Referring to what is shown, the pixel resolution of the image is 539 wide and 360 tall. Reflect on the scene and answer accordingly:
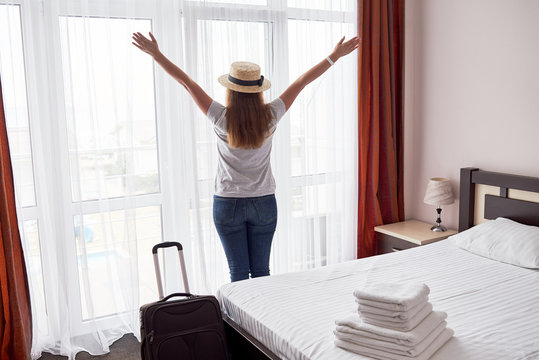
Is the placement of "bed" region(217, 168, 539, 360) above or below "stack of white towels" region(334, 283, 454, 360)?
below

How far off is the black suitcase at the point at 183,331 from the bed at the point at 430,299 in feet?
0.39

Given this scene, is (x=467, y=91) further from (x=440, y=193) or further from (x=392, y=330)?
(x=392, y=330)

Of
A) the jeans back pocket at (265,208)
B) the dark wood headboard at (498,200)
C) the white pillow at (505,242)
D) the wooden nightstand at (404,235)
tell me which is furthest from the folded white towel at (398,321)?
the wooden nightstand at (404,235)

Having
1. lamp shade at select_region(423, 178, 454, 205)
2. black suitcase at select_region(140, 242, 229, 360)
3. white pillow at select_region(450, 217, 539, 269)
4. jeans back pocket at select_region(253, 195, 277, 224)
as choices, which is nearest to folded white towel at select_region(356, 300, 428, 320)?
black suitcase at select_region(140, 242, 229, 360)

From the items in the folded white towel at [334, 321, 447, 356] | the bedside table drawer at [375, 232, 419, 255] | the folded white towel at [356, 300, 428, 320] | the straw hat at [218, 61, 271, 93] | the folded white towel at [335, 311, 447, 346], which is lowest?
the bedside table drawer at [375, 232, 419, 255]

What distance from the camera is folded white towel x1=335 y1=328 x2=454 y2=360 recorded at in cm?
174

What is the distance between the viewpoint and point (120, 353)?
309cm

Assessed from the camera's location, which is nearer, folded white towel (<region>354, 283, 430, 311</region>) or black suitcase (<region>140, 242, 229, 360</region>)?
folded white towel (<region>354, 283, 430, 311</region>)

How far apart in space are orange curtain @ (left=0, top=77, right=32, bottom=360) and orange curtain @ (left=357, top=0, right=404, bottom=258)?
241cm

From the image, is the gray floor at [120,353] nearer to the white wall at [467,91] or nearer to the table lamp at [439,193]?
the table lamp at [439,193]

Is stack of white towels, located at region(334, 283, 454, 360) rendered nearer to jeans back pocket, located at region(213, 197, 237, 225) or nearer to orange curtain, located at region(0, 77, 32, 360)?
jeans back pocket, located at region(213, 197, 237, 225)

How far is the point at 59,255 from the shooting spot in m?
3.04

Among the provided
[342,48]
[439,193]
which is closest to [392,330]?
[342,48]

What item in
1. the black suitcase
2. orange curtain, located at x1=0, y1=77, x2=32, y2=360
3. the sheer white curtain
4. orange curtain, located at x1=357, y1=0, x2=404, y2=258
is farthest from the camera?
orange curtain, located at x1=357, y1=0, x2=404, y2=258
